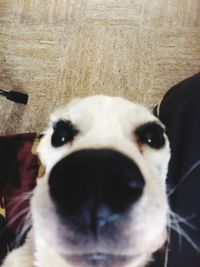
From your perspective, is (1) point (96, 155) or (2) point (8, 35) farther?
(2) point (8, 35)

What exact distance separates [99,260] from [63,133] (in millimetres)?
283

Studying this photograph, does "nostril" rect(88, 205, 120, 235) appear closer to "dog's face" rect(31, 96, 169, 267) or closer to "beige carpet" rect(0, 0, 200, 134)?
"dog's face" rect(31, 96, 169, 267)

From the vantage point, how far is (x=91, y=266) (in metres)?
0.64

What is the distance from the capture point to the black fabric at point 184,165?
0.93 meters

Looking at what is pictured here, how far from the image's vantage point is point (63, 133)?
2.75 ft

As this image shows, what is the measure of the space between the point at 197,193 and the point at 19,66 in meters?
1.08

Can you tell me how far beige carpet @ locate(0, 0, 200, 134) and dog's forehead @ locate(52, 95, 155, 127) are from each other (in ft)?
2.67

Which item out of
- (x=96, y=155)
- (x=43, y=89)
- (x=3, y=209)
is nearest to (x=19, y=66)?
(x=43, y=89)

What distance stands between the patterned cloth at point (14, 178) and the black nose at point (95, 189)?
0.62 meters

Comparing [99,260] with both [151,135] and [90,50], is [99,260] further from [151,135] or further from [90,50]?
[90,50]

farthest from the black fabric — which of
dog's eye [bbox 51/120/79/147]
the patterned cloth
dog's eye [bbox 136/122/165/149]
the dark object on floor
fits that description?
the dark object on floor

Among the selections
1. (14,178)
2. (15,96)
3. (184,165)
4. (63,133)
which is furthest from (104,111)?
(15,96)

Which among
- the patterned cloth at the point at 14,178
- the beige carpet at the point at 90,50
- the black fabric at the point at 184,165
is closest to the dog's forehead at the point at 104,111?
the black fabric at the point at 184,165

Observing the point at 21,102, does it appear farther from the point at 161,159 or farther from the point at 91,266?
the point at 91,266
